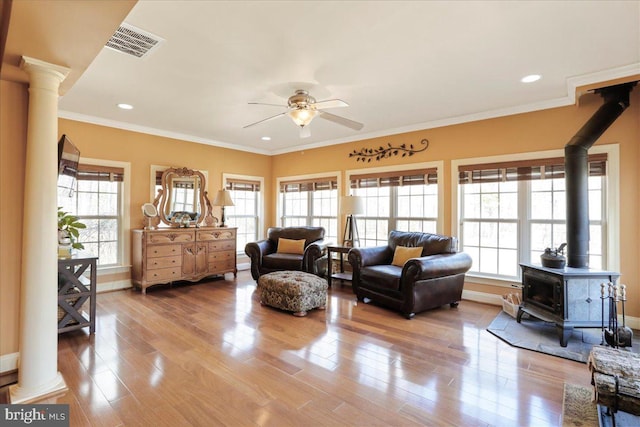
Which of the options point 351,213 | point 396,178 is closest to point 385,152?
point 396,178

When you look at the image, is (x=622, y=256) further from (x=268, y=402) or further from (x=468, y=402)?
(x=268, y=402)

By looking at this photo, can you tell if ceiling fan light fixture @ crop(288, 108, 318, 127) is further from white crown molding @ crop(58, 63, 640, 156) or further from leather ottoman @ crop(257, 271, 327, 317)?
white crown molding @ crop(58, 63, 640, 156)

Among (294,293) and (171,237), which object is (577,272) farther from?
(171,237)

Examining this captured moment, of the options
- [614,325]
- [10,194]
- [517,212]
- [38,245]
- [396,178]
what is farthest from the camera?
[396,178]

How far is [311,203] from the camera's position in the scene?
21.7 ft

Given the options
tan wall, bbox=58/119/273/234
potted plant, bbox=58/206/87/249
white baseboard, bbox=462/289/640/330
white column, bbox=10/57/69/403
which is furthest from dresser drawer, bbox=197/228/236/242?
white baseboard, bbox=462/289/640/330

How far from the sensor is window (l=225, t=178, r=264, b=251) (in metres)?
6.48

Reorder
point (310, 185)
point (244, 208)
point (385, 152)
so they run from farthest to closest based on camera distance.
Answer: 1. point (244, 208)
2. point (310, 185)
3. point (385, 152)

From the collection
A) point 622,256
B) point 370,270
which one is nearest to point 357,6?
point 370,270

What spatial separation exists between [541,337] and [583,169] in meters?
1.82

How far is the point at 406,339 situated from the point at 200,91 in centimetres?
350

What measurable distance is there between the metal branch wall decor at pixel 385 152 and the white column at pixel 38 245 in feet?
14.1

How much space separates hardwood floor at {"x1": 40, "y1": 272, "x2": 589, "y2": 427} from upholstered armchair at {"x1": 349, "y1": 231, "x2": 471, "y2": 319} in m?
0.23

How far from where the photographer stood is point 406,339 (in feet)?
10.1
